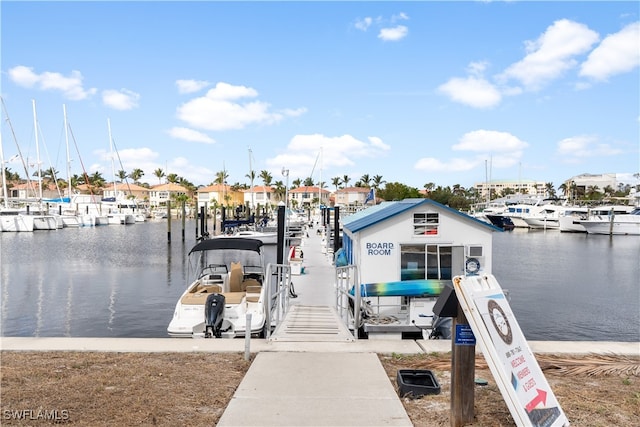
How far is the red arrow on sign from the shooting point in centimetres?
575

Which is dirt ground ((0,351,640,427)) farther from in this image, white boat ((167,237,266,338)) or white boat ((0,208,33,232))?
white boat ((0,208,33,232))

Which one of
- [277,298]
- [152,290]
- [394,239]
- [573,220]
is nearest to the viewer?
[277,298]

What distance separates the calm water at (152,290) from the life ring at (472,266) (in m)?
6.33

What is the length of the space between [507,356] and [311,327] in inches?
280

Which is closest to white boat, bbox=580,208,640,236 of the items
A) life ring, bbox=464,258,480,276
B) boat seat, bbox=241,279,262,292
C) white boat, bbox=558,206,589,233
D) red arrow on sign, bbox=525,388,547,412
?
white boat, bbox=558,206,589,233

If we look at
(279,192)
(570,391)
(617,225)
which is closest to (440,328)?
(570,391)

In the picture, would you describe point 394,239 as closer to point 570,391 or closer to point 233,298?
point 233,298

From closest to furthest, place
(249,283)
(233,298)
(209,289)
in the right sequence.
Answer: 1. (233,298)
2. (209,289)
3. (249,283)

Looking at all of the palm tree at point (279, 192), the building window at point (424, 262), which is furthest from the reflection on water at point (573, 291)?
the palm tree at point (279, 192)

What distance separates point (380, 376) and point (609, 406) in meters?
3.24

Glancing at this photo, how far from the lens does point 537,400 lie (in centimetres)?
589

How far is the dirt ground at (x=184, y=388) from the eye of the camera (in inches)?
251

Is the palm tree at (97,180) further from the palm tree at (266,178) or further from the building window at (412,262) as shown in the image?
the building window at (412,262)

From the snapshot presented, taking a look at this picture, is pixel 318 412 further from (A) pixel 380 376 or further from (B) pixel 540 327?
(B) pixel 540 327
